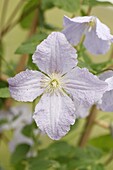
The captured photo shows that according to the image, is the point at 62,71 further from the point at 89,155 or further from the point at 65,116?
the point at 89,155

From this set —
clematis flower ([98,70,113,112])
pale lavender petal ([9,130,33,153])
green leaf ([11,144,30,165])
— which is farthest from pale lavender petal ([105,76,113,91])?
pale lavender petal ([9,130,33,153])

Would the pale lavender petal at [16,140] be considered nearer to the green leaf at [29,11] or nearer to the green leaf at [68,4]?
the green leaf at [29,11]

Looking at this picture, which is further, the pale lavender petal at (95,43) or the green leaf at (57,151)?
the green leaf at (57,151)

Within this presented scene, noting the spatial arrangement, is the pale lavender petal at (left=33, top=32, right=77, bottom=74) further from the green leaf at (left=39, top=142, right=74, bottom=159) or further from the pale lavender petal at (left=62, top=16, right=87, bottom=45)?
the green leaf at (left=39, top=142, right=74, bottom=159)

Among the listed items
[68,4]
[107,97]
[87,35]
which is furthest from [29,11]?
[107,97]

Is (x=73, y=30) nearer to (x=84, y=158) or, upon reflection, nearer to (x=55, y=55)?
(x=55, y=55)

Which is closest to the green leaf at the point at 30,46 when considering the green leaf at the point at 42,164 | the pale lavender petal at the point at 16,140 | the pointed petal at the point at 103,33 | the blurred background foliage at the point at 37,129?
the blurred background foliage at the point at 37,129
